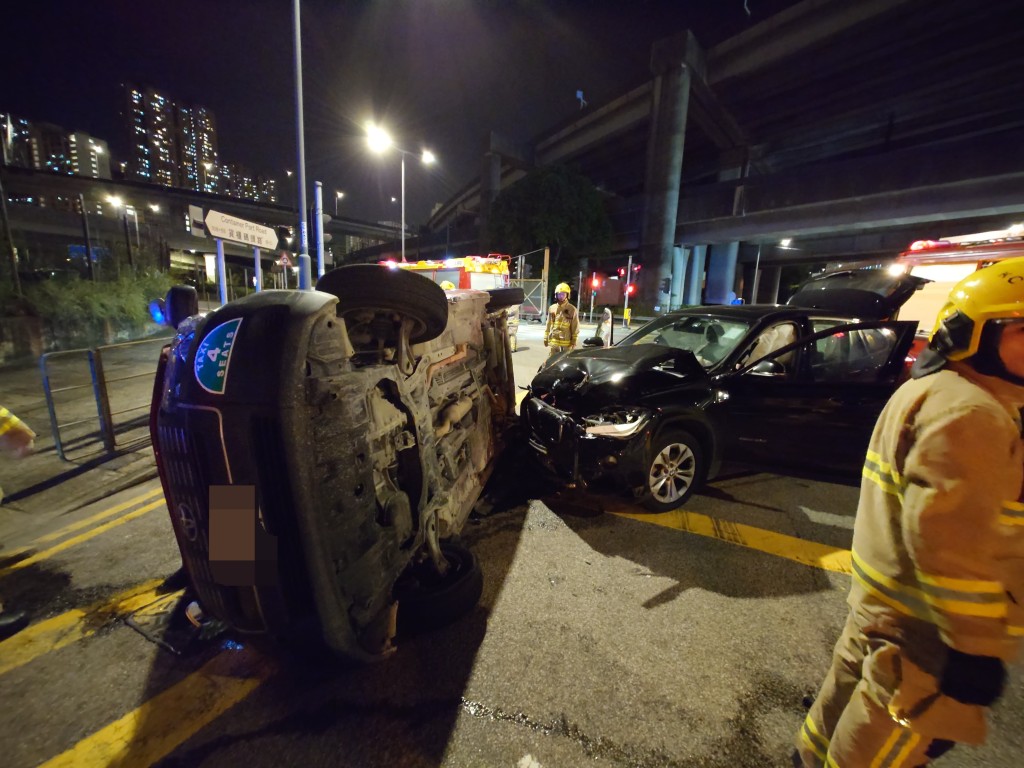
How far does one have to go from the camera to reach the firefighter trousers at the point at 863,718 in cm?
132

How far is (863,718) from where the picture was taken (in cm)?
135

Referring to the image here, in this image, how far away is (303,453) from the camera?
1539mm

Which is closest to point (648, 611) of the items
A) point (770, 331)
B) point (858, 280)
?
point (770, 331)

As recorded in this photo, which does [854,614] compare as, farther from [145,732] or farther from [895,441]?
[145,732]

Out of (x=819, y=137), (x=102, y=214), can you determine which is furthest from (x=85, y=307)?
(x=819, y=137)

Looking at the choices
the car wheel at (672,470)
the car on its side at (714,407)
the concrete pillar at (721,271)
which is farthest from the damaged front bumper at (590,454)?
the concrete pillar at (721,271)

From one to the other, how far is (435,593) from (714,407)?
2688mm

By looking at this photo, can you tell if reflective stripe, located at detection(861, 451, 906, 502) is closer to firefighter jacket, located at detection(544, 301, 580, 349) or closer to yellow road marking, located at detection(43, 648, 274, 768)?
yellow road marking, located at detection(43, 648, 274, 768)

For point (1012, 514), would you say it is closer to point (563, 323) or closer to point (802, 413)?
point (802, 413)

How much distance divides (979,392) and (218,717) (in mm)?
2875

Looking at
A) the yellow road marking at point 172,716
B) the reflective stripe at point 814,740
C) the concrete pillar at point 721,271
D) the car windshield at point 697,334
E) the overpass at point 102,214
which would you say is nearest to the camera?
the reflective stripe at point 814,740

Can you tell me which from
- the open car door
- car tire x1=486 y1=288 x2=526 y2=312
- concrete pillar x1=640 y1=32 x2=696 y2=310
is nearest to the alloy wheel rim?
the open car door

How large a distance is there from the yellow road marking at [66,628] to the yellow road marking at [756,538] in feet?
10.3

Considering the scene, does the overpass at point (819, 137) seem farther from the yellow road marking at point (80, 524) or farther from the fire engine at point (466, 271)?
the yellow road marking at point (80, 524)
